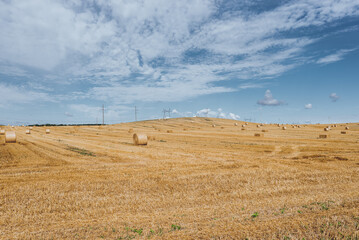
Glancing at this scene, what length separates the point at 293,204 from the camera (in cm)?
697

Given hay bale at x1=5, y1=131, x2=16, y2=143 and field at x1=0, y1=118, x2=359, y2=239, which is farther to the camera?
hay bale at x1=5, y1=131, x2=16, y2=143

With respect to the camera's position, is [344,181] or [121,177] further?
[121,177]

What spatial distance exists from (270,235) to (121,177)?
24.1 ft

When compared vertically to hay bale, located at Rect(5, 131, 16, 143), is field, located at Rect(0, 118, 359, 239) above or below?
below

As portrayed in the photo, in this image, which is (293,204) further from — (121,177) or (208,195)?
(121,177)

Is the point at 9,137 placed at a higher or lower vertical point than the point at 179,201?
higher

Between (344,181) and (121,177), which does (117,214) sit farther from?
(344,181)

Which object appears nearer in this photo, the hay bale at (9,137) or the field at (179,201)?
the field at (179,201)

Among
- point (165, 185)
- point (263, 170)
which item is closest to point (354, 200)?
point (263, 170)

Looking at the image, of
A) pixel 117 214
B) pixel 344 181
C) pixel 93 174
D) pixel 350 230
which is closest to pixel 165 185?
pixel 117 214

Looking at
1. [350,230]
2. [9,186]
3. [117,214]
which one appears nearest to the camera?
[350,230]

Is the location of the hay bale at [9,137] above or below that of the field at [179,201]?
above

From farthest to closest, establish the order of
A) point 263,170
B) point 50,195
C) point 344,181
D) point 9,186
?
1. point 263,170
2. point 344,181
3. point 9,186
4. point 50,195

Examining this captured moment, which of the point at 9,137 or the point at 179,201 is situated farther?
the point at 9,137
